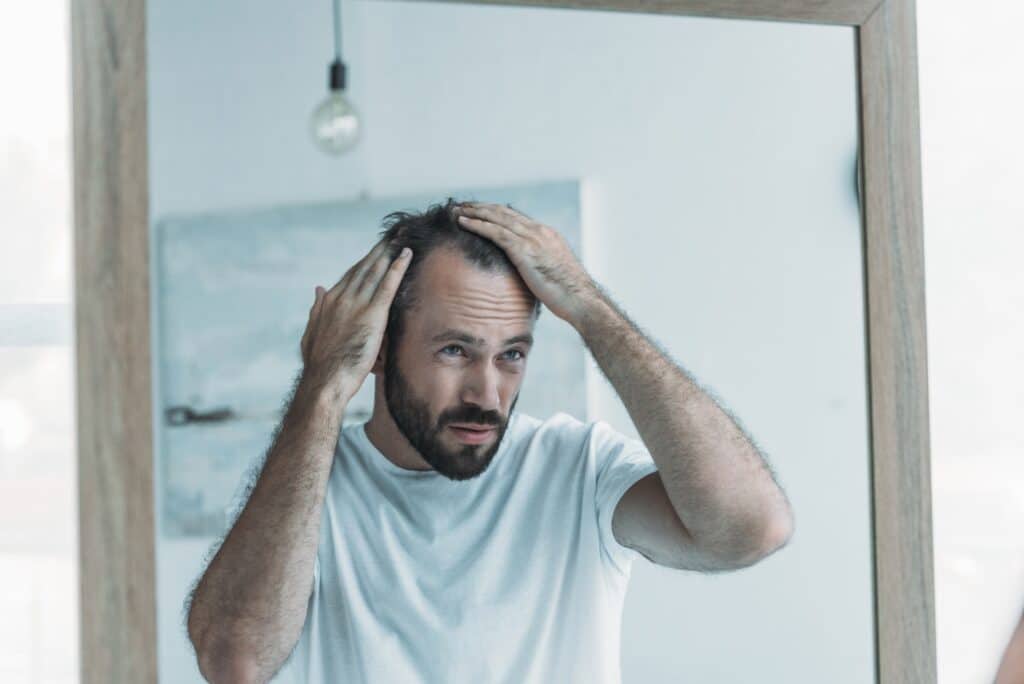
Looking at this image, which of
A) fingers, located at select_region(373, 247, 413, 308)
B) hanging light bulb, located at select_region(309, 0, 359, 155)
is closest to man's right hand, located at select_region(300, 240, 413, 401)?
fingers, located at select_region(373, 247, 413, 308)

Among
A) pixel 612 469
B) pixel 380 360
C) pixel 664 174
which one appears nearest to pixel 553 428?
pixel 612 469

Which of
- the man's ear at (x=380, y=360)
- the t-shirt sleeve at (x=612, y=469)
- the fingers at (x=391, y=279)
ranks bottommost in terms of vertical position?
the t-shirt sleeve at (x=612, y=469)

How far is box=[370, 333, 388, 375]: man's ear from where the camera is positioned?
3.25ft

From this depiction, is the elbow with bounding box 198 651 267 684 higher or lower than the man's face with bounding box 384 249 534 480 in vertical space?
lower

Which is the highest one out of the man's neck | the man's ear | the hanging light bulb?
the hanging light bulb

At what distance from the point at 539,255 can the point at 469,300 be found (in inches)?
3.3

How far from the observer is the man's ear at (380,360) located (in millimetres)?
991

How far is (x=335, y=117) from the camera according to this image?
1006mm

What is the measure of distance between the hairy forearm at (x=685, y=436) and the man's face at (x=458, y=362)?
7 cm

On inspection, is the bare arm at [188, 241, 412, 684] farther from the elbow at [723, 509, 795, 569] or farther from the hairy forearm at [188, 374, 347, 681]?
the elbow at [723, 509, 795, 569]

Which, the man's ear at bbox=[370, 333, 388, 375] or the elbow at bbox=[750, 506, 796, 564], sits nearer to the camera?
the man's ear at bbox=[370, 333, 388, 375]

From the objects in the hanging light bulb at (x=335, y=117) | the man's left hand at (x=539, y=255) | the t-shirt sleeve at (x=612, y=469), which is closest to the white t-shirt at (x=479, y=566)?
the t-shirt sleeve at (x=612, y=469)

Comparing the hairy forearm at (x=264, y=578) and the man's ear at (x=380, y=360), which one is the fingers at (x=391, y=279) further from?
the hairy forearm at (x=264, y=578)

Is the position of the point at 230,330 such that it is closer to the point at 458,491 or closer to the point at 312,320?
the point at 312,320
